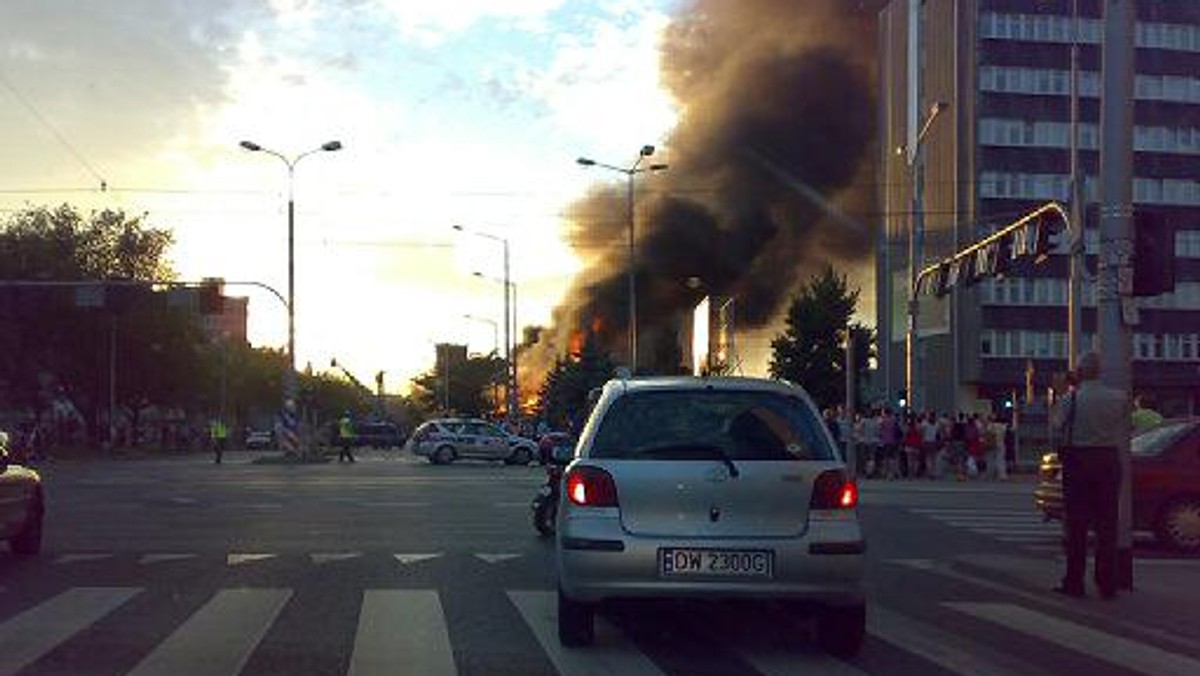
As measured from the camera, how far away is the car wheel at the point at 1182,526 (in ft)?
50.9

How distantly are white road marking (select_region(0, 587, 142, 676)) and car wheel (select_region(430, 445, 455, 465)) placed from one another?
3089 centimetres

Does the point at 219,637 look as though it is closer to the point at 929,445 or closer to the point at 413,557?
the point at 413,557

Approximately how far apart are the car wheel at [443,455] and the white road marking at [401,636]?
3114 centimetres

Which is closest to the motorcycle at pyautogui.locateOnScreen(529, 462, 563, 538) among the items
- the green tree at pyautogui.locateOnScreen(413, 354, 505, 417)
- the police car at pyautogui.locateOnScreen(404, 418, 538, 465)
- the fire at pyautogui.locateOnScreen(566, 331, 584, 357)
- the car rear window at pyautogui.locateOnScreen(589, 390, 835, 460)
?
the car rear window at pyautogui.locateOnScreen(589, 390, 835, 460)

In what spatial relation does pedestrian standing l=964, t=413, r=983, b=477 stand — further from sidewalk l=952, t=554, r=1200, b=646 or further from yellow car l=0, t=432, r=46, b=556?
yellow car l=0, t=432, r=46, b=556

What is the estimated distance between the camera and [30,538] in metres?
13.3

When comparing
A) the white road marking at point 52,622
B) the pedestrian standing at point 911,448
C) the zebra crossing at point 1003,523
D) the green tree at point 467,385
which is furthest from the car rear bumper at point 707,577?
the green tree at point 467,385

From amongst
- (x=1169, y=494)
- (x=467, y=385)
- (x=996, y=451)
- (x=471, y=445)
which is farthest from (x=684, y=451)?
(x=467, y=385)

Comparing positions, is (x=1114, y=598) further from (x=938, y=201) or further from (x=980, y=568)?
(x=938, y=201)

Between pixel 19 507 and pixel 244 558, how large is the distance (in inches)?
82.2

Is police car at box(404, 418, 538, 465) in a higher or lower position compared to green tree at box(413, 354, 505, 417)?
lower

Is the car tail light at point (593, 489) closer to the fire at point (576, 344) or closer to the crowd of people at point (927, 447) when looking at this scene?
the crowd of people at point (927, 447)

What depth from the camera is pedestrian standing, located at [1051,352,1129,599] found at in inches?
430

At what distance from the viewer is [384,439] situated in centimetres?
8331
